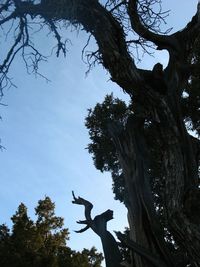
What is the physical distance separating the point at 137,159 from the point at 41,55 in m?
3.21

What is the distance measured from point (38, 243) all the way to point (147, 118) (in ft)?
44.8

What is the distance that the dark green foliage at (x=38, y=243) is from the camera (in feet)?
58.8

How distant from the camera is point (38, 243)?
19.8 metres

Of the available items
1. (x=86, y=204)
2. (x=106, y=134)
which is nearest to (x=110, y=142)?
(x=106, y=134)

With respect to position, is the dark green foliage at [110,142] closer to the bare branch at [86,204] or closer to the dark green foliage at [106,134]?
the dark green foliage at [106,134]

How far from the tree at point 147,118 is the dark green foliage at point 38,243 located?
8678 millimetres

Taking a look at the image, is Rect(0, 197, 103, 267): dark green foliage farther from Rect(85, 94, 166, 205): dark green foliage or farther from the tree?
the tree

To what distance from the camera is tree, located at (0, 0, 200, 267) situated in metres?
6.07

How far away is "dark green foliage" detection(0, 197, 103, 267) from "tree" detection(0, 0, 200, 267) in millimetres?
8678

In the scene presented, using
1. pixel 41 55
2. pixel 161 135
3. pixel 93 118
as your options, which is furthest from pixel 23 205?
pixel 161 135

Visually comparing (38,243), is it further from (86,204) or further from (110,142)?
(86,204)

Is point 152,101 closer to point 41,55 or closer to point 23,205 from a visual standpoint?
point 41,55

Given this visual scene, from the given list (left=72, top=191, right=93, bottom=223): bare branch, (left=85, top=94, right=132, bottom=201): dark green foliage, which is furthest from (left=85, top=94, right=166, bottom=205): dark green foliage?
(left=72, top=191, right=93, bottom=223): bare branch

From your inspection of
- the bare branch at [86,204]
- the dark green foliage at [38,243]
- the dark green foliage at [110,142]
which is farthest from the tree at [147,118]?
the dark green foliage at [38,243]
